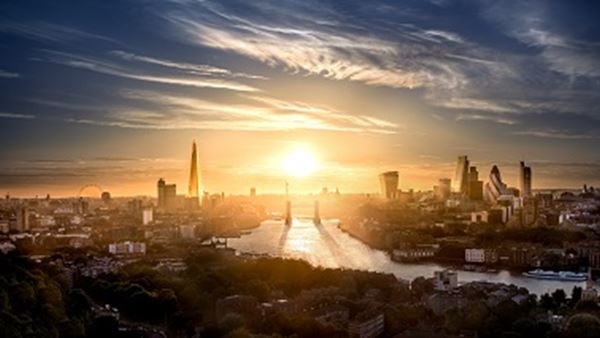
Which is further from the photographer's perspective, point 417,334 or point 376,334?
point 376,334

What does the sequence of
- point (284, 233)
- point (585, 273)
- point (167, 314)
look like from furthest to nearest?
point (284, 233), point (585, 273), point (167, 314)

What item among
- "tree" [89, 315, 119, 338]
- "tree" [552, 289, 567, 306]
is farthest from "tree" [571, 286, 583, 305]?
"tree" [89, 315, 119, 338]

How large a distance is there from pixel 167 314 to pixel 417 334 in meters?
2.58

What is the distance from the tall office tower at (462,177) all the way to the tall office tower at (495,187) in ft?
2.50

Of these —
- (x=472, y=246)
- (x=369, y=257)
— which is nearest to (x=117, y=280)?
(x=369, y=257)

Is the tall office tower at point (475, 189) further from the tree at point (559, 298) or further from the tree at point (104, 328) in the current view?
the tree at point (104, 328)

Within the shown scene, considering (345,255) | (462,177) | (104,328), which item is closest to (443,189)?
(462,177)

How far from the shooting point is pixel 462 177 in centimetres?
2667

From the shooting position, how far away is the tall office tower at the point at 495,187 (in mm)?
25391

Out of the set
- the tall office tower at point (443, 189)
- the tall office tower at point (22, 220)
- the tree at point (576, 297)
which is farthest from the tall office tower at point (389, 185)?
the tree at point (576, 297)

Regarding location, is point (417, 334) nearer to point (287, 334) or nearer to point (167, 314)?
point (287, 334)

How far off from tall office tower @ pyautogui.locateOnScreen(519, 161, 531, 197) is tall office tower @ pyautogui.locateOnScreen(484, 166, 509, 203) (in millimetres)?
725

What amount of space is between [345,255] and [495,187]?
12405 millimetres

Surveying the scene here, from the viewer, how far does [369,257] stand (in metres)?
14.8
